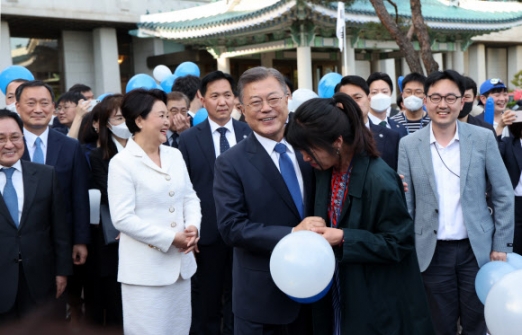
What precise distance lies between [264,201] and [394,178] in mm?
590

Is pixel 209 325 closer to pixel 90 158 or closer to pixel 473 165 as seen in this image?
pixel 90 158

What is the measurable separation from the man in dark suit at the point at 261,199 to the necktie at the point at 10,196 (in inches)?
54.1

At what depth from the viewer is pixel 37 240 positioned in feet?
10.1

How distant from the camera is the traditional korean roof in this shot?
12.7 metres

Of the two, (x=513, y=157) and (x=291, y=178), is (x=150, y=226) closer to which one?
(x=291, y=178)

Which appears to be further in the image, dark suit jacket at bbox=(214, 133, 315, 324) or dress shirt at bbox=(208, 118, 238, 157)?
dress shirt at bbox=(208, 118, 238, 157)

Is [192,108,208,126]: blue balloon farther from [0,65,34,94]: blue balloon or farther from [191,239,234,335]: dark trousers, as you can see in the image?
[0,65,34,94]: blue balloon

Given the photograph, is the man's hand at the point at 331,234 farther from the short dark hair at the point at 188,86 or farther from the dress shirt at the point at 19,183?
the short dark hair at the point at 188,86

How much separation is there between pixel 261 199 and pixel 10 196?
1621 mm

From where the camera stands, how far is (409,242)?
7.06ft

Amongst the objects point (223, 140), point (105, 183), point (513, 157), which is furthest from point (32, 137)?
point (513, 157)

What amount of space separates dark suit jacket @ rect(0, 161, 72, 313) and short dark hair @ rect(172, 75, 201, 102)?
88.4 inches

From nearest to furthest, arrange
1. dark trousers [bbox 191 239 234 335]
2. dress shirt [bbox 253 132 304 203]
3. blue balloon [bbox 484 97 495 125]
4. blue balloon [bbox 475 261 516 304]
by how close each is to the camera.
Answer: dress shirt [bbox 253 132 304 203] < blue balloon [bbox 475 261 516 304] < dark trousers [bbox 191 239 234 335] < blue balloon [bbox 484 97 495 125]

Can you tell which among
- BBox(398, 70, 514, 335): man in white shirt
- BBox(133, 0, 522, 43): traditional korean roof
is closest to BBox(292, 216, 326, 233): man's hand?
BBox(398, 70, 514, 335): man in white shirt
